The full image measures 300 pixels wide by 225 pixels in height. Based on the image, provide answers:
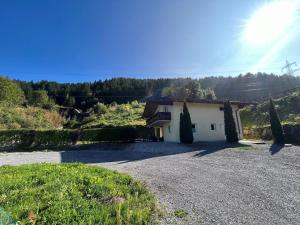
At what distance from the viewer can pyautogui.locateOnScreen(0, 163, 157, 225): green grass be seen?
Result: 5.51 m

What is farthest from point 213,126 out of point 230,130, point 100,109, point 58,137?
point 100,109

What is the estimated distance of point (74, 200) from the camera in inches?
252

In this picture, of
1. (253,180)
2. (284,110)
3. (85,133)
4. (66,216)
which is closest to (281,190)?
(253,180)

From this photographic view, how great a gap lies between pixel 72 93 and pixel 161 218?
290 feet

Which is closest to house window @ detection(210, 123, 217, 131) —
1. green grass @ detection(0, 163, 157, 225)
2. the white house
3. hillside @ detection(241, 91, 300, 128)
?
the white house

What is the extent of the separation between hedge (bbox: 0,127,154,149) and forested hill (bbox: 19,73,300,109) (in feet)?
152

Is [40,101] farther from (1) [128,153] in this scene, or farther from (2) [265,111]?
(1) [128,153]

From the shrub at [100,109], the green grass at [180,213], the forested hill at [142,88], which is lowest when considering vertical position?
the green grass at [180,213]

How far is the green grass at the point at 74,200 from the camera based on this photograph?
5508 mm

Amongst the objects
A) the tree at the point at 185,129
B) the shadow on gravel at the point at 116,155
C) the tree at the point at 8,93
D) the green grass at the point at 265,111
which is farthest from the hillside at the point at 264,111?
the tree at the point at 8,93

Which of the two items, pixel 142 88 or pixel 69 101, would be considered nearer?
pixel 69 101

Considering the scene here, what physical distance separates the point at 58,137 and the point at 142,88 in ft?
202

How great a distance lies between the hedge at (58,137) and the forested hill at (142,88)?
152 feet

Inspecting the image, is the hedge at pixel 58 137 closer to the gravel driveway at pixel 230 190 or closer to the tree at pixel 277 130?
the tree at pixel 277 130
